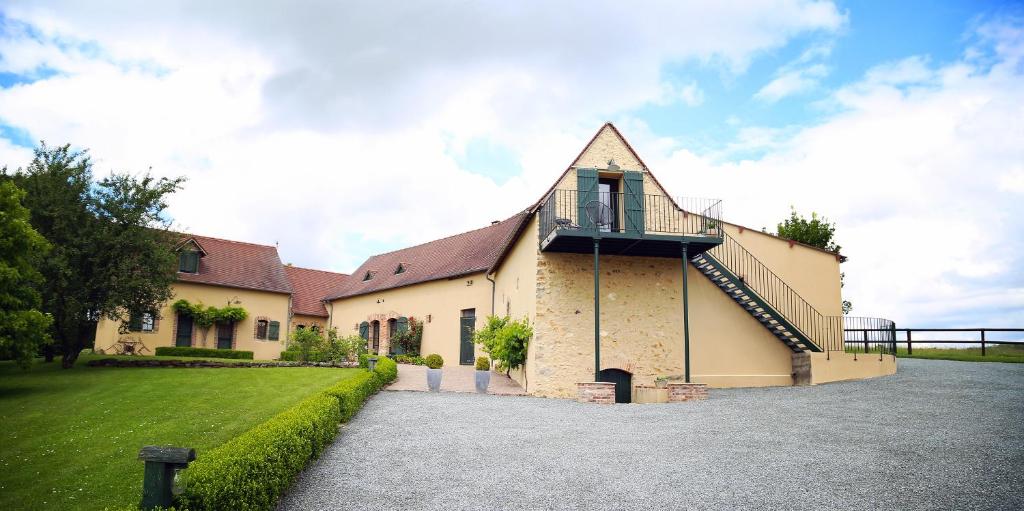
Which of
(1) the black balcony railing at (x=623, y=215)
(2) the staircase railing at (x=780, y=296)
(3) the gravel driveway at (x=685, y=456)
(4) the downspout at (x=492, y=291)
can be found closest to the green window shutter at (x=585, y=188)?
(1) the black balcony railing at (x=623, y=215)

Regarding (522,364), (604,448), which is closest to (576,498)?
(604,448)

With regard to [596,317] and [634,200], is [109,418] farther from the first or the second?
[634,200]

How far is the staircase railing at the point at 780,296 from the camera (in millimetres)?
17391

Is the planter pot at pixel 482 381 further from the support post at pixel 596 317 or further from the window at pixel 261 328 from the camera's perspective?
the window at pixel 261 328

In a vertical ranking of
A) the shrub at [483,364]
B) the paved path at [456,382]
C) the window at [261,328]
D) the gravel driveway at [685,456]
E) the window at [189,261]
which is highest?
the window at [189,261]

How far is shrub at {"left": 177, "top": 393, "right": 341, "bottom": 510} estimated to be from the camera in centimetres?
492

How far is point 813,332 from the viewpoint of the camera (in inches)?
697

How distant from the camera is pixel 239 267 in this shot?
1129 inches

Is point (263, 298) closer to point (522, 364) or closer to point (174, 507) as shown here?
point (522, 364)

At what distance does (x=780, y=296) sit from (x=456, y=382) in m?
9.59

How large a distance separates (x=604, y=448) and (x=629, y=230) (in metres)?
7.58

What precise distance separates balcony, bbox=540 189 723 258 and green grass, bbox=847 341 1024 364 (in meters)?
6.20

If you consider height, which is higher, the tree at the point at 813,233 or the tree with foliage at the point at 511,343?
the tree at the point at 813,233

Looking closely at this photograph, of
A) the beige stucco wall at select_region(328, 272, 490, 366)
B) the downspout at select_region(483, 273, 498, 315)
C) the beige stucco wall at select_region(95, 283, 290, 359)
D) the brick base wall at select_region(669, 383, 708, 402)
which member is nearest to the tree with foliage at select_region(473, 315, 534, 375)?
the brick base wall at select_region(669, 383, 708, 402)
